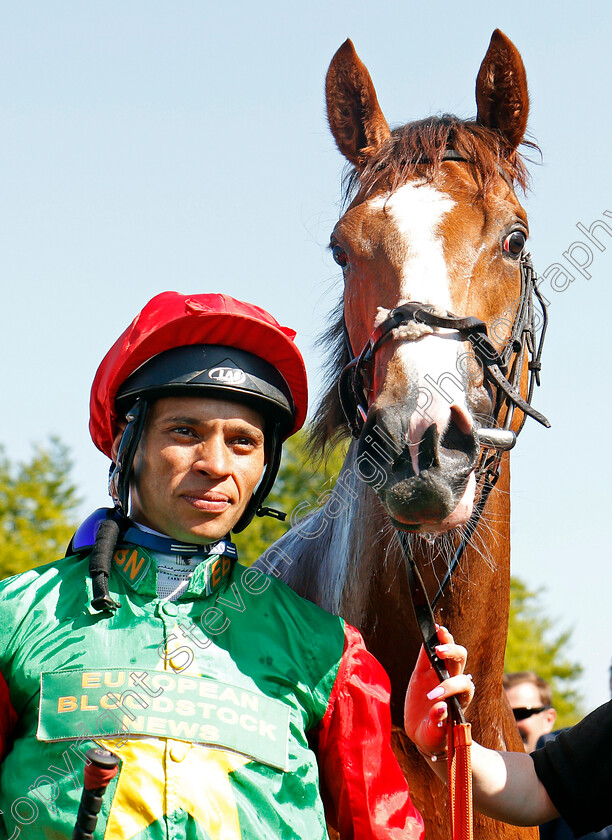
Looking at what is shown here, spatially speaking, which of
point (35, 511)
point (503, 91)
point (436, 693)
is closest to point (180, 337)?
point (436, 693)

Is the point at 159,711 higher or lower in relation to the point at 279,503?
lower

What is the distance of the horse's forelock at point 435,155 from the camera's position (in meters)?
3.57

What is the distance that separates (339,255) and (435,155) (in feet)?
1.73

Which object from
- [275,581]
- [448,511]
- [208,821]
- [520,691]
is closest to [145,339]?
[275,581]

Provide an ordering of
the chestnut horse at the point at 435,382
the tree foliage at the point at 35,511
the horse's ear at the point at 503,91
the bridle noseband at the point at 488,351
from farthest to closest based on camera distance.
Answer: the tree foliage at the point at 35,511 → the horse's ear at the point at 503,91 → the bridle noseband at the point at 488,351 → the chestnut horse at the point at 435,382

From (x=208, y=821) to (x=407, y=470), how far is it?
1106mm

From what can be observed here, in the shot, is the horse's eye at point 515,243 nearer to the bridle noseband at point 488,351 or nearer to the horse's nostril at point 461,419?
the bridle noseband at point 488,351

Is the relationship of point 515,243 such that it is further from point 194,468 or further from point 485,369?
point 194,468

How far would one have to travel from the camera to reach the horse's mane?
357 centimetres

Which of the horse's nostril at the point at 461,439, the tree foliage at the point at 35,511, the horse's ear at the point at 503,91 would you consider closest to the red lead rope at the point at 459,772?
the horse's nostril at the point at 461,439

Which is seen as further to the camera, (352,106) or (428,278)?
(352,106)

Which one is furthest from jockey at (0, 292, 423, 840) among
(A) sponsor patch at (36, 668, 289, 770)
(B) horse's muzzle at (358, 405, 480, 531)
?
(B) horse's muzzle at (358, 405, 480, 531)

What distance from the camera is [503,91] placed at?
3.84m

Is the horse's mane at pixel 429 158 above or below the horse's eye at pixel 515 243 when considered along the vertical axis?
above
